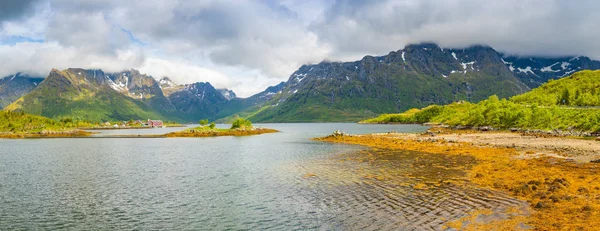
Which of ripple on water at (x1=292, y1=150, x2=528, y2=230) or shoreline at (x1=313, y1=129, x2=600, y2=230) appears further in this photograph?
ripple on water at (x1=292, y1=150, x2=528, y2=230)

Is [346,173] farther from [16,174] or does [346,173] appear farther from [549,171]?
[16,174]

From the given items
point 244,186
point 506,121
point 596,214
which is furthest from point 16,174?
point 506,121

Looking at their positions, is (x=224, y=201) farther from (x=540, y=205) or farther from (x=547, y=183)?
(x=547, y=183)

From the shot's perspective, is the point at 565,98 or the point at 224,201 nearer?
the point at 224,201

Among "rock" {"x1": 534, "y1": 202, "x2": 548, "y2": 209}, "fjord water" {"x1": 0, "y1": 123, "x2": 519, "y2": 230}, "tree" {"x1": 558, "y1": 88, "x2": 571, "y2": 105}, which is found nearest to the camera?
"fjord water" {"x1": 0, "y1": 123, "x2": 519, "y2": 230}

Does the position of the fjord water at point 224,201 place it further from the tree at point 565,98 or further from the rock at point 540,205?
the tree at point 565,98

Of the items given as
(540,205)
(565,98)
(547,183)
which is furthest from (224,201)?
(565,98)

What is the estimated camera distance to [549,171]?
42594 mm

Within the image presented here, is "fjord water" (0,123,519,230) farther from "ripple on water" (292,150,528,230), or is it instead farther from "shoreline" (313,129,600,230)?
"shoreline" (313,129,600,230)

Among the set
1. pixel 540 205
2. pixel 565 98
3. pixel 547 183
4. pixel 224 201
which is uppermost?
pixel 565 98

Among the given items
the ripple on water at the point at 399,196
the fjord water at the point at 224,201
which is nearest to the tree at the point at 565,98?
the ripple on water at the point at 399,196

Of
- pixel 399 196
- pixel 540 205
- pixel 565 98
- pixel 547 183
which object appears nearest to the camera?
pixel 540 205

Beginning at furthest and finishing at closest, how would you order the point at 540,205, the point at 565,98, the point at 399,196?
1. the point at 565,98
2. the point at 399,196
3. the point at 540,205

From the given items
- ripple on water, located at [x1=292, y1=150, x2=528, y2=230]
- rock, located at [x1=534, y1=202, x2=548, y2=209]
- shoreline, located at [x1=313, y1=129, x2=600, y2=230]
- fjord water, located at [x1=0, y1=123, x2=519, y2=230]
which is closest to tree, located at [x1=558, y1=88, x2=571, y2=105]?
shoreline, located at [x1=313, y1=129, x2=600, y2=230]
